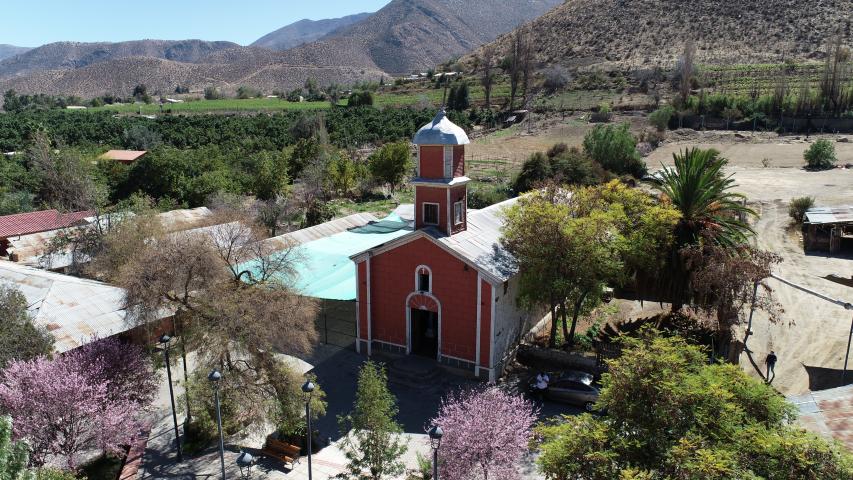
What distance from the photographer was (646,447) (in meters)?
9.10

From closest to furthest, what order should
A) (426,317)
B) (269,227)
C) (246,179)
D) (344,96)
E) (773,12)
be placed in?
(426,317) < (269,227) < (246,179) < (773,12) < (344,96)

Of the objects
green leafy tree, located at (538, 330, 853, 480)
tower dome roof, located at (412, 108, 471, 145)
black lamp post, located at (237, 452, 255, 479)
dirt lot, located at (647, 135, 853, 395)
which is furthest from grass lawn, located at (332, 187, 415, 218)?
green leafy tree, located at (538, 330, 853, 480)

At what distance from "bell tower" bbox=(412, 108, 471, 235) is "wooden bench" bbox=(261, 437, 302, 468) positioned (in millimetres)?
8417

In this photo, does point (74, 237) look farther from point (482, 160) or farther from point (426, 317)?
point (482, 160)

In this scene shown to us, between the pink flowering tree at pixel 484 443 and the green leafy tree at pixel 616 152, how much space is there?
115 feet

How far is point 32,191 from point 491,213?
39.3m

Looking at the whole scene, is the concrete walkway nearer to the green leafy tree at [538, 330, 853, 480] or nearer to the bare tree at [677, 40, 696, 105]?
the green leafy tree at [538, 330, 853, 480]

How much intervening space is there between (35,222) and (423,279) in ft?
94.8

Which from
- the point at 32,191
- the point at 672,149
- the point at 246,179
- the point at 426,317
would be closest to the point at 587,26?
the point at 672,149

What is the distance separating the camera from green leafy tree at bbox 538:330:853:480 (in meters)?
7.86

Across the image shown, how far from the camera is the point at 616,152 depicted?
44219 millimetres

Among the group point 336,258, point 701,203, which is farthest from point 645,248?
point 336,258

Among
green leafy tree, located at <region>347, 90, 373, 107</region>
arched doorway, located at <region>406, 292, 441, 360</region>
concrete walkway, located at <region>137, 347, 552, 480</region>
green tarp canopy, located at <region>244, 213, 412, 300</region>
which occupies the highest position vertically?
green leafy tree, located at <region>347, 90, 373, 107</region>

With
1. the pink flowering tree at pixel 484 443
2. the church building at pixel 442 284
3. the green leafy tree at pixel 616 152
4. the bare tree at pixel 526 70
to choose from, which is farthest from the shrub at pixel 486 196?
the bare tree at pixel 526 70
